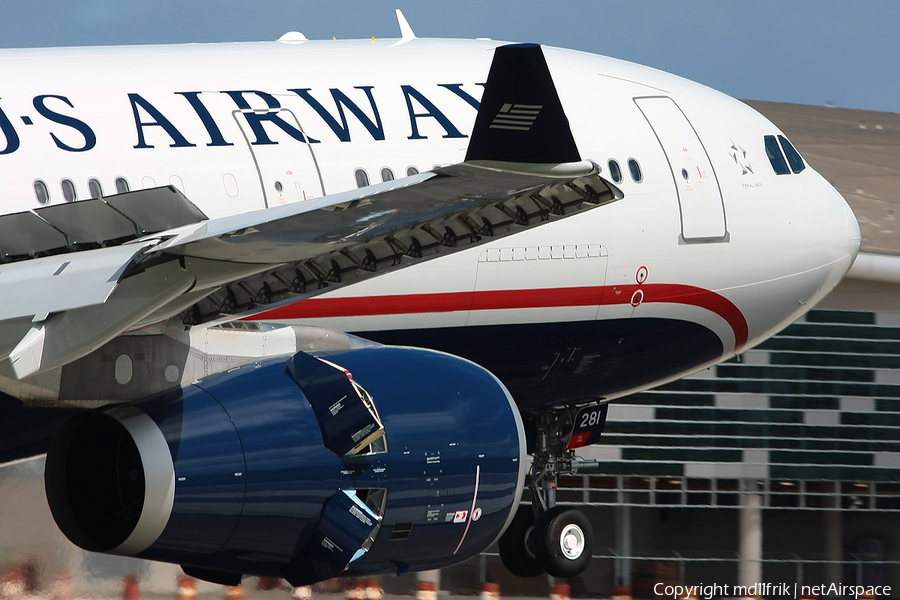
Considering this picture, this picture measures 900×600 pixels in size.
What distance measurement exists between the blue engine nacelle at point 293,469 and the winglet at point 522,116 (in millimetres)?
2486

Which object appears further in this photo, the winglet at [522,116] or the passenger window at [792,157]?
the passenger window at [792,157]

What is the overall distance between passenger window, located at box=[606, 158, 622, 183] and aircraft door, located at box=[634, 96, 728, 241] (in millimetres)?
544

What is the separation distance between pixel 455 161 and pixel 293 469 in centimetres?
330

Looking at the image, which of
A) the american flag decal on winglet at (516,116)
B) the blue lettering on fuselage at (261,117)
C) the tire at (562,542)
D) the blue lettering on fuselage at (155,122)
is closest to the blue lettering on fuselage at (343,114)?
the blue lettering on fuselage at (261,117)

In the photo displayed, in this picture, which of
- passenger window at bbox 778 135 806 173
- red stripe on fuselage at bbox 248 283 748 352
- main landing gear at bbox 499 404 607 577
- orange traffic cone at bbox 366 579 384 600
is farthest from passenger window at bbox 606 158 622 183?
orange traffic cone at bbox 366 579 384 600

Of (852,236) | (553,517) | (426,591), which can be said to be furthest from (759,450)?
(553,517)

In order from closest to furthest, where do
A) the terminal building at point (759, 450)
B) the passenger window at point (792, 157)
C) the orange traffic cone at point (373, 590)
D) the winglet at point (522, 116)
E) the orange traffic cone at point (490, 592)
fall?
1. the winglet at point (522, 116)
2. the passenger window at point (792, 157)
3. the orange traffic cone at point (373, 590)
4. the orange traffic cone at point (490, 592)
5. the terminal building at point (759, 450)

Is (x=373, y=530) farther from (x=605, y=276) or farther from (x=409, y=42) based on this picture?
(x=409, y=42)

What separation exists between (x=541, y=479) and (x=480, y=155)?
20.1 feet

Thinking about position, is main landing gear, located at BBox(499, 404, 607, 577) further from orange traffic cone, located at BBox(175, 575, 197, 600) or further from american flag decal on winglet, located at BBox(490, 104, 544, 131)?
orange traffic cone, located at BBox(175, 575, 197, 600)

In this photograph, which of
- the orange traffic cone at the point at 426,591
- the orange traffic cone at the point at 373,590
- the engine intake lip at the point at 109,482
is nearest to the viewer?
the engine intake lip at the point at 109,482

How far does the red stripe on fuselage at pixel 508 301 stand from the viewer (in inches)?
347

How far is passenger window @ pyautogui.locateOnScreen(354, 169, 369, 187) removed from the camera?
9.22 m

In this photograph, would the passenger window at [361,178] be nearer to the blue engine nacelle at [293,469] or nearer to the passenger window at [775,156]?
the blue engine nacelle at [293,469]
